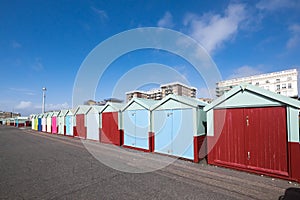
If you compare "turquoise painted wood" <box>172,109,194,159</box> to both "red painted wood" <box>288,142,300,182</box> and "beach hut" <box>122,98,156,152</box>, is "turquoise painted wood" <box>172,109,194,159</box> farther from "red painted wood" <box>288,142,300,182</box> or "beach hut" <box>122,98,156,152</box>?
"red painted wood" <box>288,142,300,182</box>

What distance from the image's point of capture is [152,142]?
10.2 meters

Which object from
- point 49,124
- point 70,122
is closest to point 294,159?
point 70,122

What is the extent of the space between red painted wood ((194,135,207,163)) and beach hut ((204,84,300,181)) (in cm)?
56

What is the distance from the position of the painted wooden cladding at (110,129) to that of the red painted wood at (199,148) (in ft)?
21.1

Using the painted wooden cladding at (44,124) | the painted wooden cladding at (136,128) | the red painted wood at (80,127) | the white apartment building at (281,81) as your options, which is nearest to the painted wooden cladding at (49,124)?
the painted wooden cladding at (44,124)

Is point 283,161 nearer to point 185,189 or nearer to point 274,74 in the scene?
point 185,189

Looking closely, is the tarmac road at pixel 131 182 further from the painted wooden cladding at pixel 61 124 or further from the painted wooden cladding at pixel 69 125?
the painted wooden cladding at pixel 61 124

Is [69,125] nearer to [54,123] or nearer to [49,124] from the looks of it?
[54,123]

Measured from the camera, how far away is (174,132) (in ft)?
29.5

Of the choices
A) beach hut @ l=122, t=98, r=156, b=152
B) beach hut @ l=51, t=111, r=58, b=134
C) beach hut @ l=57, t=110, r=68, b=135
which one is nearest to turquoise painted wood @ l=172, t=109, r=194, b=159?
beach hut @ l=122, t=98, r=156, b=152

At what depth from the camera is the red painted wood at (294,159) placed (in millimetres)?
5422

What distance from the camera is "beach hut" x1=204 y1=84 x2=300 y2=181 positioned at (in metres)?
5.62

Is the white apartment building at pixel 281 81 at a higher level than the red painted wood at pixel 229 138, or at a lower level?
higher

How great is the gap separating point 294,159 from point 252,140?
1270 millimetres
